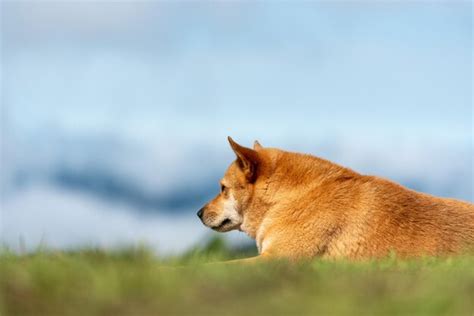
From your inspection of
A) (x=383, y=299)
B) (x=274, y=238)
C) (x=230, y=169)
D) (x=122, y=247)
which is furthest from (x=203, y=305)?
(x=230, y=169)

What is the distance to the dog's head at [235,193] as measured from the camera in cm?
1082

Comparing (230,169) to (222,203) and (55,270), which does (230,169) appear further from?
(55,270)

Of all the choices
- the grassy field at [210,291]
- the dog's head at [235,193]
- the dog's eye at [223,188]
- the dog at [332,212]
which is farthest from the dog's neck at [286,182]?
the grassy field at [210,291]

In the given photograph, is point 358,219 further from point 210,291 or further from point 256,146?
point 210,291

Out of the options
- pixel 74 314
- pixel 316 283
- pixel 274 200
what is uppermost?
pixel 274 200

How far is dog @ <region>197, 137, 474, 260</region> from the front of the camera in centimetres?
1011

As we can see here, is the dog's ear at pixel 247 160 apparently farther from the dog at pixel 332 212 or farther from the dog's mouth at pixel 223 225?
the dog's mouth at pixel 223 225

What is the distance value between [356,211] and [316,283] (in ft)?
13.9

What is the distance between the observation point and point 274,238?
10.5m

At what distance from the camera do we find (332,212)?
10242mm

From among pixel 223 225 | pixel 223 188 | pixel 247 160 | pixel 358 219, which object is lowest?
pixel 223 225

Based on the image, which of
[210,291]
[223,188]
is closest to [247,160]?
[223,188]

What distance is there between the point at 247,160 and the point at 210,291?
521cm

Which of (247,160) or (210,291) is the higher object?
(247,160)
